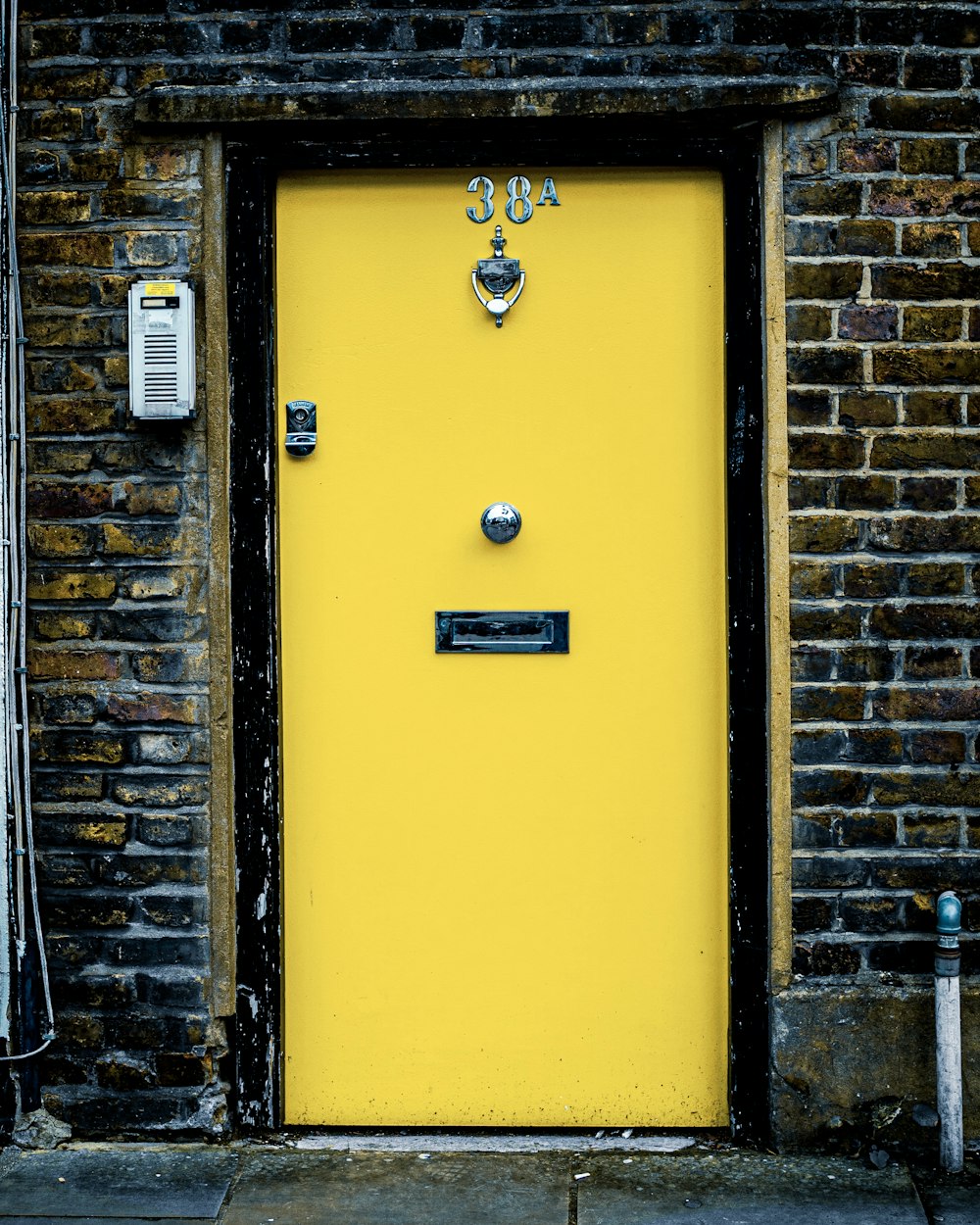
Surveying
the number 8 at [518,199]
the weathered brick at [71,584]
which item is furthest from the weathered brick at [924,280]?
the weathered brick at [71,584]

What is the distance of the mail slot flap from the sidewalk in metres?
1.35

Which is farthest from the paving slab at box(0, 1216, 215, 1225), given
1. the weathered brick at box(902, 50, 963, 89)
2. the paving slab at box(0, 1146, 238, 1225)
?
the weathered brick at box(902, 50, 963, 89)

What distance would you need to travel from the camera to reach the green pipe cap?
10.4ft

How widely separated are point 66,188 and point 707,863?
2500 mm

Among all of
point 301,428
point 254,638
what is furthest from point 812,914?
point 301,428

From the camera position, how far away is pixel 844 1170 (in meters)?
3.23

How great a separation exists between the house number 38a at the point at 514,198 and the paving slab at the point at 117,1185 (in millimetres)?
2598

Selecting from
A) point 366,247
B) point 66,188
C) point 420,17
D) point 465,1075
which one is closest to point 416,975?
point 465,1075

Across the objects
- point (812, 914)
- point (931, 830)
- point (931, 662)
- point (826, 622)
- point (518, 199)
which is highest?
point (518, 199)

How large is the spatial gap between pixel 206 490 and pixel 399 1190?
1.86m

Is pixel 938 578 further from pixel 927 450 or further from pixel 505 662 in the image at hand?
pixel 505 662

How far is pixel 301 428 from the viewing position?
3.43 m

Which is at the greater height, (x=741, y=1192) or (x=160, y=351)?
(x=160, y=351)

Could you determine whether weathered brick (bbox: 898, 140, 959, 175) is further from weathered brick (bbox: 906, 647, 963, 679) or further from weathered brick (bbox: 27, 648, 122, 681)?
weathered brick (bbox: 27, 648, 122, 681)
